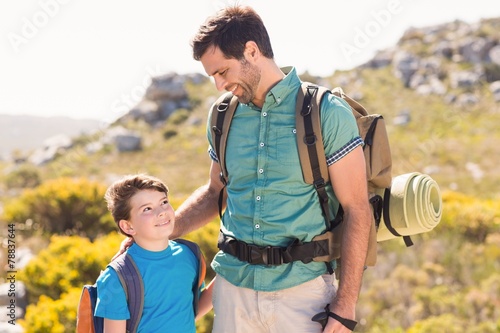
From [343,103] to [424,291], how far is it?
5.10m

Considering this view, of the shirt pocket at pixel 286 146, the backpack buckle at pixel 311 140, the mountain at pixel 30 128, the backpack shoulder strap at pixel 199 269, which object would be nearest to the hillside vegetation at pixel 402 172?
the backpack shoulder strap at pixel 199 269

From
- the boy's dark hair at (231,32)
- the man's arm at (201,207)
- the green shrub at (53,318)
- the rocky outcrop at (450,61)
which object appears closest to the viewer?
the boy's dark hair at (231,32)

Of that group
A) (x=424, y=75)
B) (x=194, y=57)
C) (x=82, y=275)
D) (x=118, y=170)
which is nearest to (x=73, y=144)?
(x=118, y=170)

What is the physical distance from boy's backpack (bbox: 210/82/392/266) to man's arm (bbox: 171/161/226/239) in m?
0.23

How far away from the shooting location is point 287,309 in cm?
223

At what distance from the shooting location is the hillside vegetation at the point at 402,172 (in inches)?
234

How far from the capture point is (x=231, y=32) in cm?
220

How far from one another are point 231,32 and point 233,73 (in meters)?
0.15

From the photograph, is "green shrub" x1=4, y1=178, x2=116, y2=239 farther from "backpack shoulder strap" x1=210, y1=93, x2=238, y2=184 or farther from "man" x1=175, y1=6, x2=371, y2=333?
"man" x1=175, y1=6, x2=371, y2=333

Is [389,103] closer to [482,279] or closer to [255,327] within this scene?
[482,279]

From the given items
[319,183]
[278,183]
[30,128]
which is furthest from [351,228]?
[30,128]

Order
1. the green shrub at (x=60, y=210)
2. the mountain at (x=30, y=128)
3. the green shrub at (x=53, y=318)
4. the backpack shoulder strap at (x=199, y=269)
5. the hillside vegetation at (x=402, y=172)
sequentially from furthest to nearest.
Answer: the mountain at (x=30, y=128) → the green shrub at (x=60, y=210) → the hillside vegetation at (x=402, y=172) → the green shrub at (x=53, y=318) → the backpack shoulder strap at (x=199, y=269)

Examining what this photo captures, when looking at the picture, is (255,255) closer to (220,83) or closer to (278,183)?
(278,183)

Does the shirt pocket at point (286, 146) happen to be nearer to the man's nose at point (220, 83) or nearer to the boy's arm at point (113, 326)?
the man's nose at point (220, 83)
